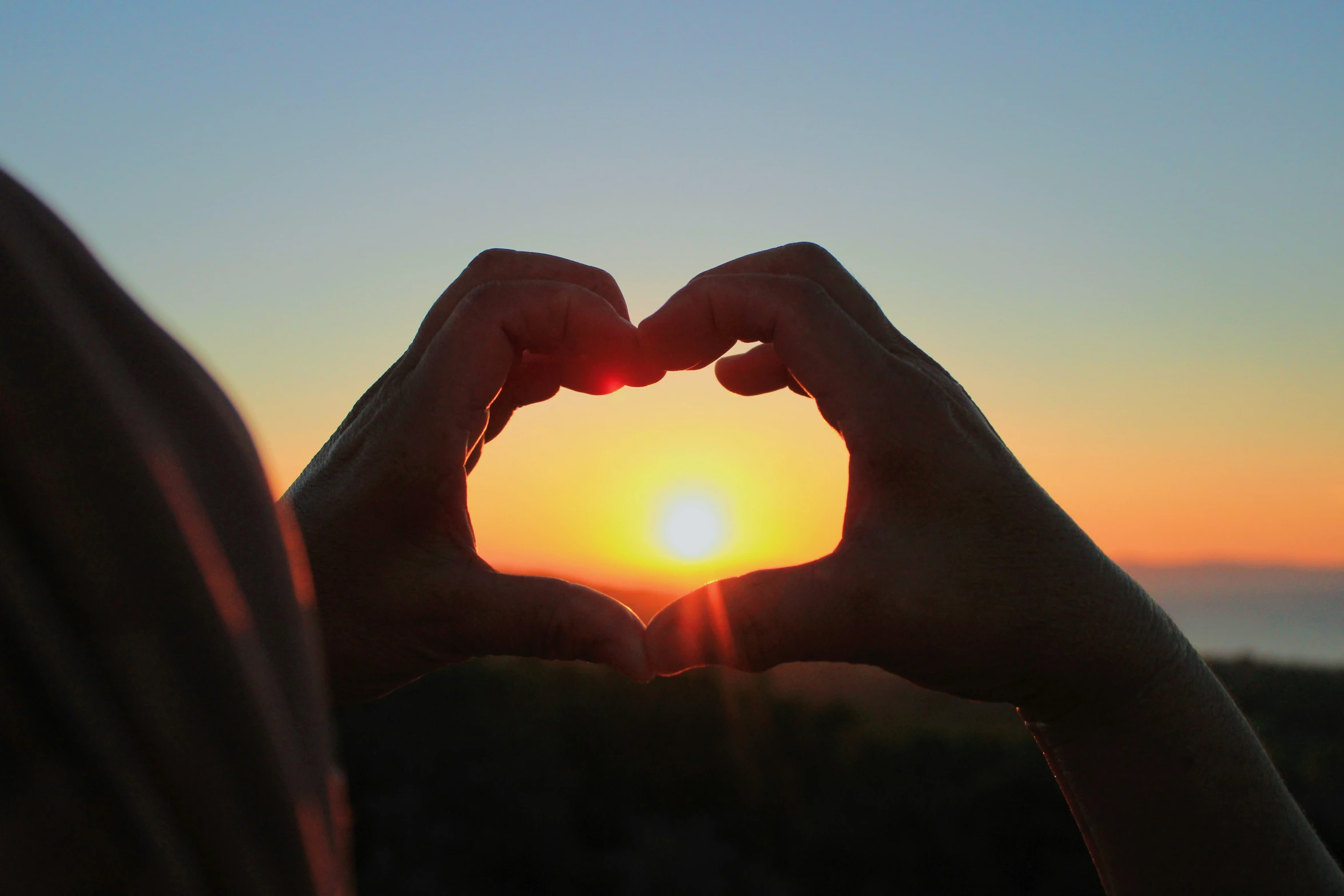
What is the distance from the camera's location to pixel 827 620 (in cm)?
199

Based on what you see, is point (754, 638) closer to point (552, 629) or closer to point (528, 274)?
point (552, 629)

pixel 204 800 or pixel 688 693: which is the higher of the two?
pixel 204 800

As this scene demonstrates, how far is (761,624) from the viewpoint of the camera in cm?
202

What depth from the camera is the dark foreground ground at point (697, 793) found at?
6.88 m

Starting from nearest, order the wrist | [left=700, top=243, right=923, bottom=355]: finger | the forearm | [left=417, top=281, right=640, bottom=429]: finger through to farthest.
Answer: the forearm
the wrist
[left=417, top=281, right=640, bottom=429]: finger
[left=700, top=243, right=923, bottom=355]: finger

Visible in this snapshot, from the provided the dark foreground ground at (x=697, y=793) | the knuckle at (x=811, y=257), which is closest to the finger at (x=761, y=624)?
the knuckle at (x=811, y=257)

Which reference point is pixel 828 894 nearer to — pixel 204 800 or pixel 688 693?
pixel 688 693

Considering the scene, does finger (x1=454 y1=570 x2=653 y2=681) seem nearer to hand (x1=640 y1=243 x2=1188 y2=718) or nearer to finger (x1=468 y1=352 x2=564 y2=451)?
hand (x1=640 y1=243 x2=1188 y2=718)

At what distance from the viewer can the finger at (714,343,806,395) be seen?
3.00 m

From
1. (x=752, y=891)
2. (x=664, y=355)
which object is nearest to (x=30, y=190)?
(x=664, y=355)

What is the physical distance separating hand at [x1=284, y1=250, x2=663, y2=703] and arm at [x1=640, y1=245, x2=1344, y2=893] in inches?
13.9

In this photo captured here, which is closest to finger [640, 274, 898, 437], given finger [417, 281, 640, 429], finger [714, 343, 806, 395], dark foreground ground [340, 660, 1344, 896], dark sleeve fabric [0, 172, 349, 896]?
finger [417, 281, 640, 429]

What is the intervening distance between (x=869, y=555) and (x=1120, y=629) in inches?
26.9

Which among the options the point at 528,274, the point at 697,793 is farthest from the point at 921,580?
the point at 697,793
